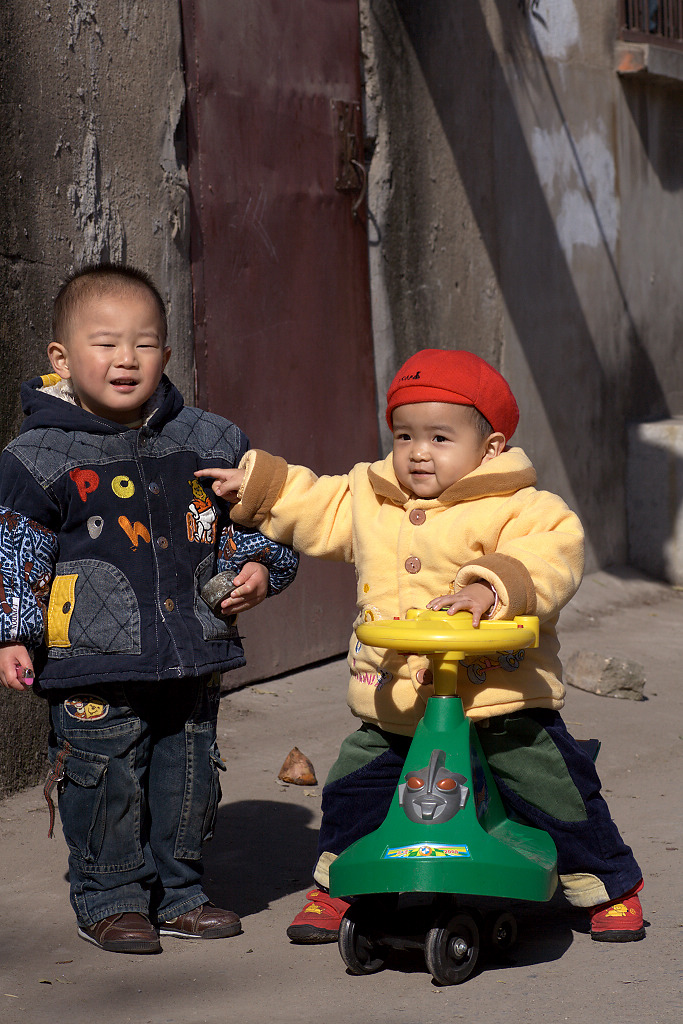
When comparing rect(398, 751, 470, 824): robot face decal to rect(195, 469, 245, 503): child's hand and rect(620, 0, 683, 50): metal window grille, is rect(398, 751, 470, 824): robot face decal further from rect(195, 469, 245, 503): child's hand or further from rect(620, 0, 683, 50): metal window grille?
rect(620, 0, 683, 50): metal window grille

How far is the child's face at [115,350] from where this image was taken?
272 centimetres

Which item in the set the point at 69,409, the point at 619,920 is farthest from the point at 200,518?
the point at 619,920

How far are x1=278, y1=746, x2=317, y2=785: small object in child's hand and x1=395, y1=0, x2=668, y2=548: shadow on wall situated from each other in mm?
3234

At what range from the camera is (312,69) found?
511cm

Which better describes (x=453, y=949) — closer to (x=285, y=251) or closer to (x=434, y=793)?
(x=434, y=793)

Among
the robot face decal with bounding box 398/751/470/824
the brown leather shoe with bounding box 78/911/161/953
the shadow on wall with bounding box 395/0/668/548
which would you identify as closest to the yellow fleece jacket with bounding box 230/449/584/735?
the robot face decal with bounding box 398/751/470/824

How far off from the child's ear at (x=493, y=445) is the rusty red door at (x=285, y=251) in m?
2.07

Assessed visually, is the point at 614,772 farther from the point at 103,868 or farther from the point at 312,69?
the point at 312,69

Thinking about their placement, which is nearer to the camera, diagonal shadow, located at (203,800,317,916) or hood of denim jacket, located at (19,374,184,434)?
hood of denim jacket, located at (19,374,184,434)

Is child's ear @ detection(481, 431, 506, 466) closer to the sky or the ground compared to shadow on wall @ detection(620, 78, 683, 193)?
closer to the ground

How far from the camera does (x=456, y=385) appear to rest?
8.74 ft

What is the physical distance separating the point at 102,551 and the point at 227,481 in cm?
32

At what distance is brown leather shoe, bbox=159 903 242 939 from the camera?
9.21 ft

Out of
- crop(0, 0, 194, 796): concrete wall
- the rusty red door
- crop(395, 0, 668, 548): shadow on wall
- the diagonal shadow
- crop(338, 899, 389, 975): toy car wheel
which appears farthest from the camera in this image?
crop(395, 0, 668, 548): shadow on wall
